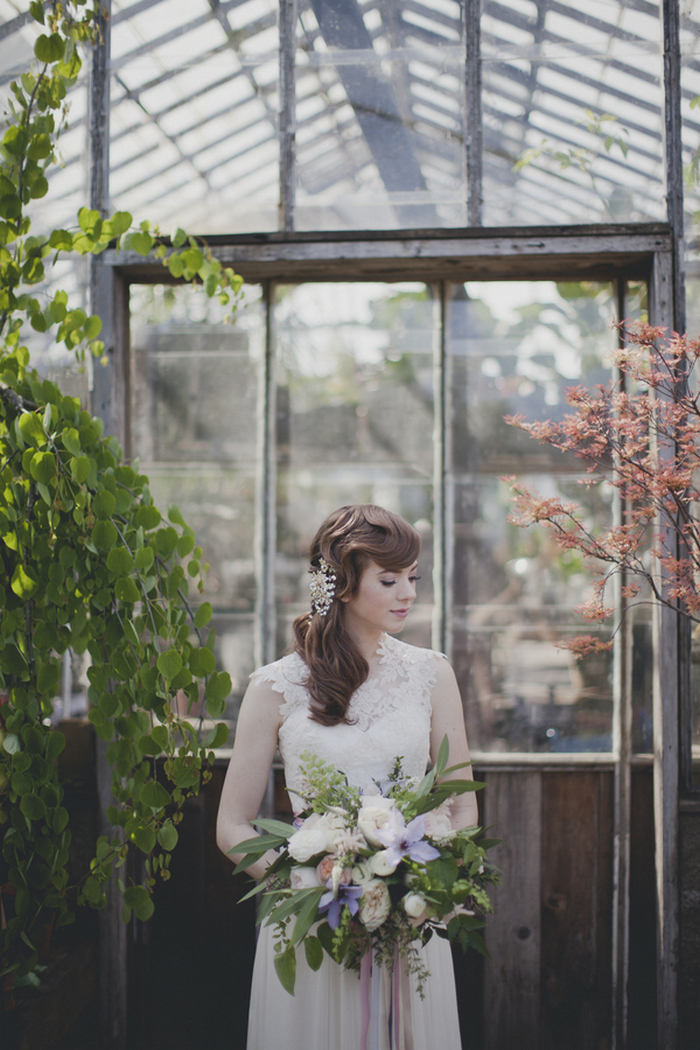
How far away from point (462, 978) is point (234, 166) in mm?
2923

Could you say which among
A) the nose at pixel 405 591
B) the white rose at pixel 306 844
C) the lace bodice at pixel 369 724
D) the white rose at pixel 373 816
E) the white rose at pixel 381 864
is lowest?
the white rose at pixel 381 864

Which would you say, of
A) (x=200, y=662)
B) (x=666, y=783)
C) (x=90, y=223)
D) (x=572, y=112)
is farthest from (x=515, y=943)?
(x=572, y=112)

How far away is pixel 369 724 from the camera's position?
181 cm

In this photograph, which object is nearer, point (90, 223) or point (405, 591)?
point (90, 223)

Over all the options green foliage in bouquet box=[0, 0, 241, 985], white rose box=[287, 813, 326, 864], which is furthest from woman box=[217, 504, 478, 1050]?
white rose box=[287, 813, 326, 864]

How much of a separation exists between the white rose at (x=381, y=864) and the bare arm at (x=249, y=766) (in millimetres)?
517

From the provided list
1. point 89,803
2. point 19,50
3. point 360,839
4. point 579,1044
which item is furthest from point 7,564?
point 579,1044

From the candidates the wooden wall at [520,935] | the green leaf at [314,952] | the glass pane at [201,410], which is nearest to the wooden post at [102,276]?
the glass pane at [201,410]

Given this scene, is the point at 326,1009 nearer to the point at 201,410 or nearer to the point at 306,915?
the point at 306,915

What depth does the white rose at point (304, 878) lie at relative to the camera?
4.53ft

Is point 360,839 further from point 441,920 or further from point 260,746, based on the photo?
point 260,746

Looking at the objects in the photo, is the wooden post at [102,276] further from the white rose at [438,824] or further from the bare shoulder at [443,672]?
the white rose at [438,824]

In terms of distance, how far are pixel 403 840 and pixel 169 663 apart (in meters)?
0.60

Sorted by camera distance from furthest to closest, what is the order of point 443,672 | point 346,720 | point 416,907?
1. point 443,672
2. point 346,720
3. point 416,907
